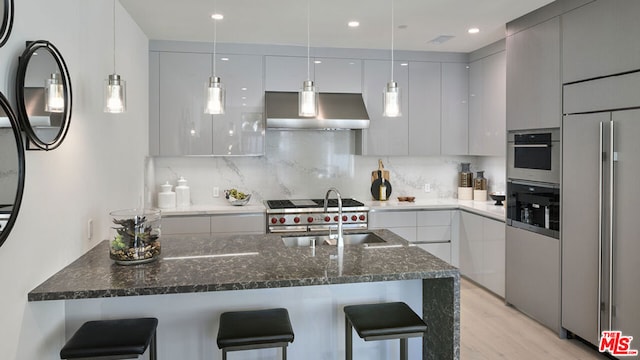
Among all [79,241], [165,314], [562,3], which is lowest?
[165,314]

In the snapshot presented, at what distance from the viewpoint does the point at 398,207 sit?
15.6ft

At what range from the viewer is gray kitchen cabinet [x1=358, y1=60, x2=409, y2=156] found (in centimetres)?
495

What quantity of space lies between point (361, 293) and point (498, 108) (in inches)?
114

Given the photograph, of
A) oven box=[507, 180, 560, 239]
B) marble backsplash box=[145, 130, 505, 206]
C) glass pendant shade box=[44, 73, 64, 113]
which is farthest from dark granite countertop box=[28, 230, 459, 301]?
marble backsplash box=[145, 130, 505, 206]

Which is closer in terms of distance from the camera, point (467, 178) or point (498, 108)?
point (498, 108)

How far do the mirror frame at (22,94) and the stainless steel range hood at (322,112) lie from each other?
2.32 meters

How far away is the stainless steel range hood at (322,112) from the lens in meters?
4.53

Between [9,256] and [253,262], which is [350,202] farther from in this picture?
[9,256]

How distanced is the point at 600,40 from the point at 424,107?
2.18 metres

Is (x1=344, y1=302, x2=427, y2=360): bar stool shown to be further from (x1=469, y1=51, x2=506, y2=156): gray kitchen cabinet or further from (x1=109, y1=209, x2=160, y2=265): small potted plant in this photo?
(x1=469, y1=51, x2=506, y2=156): gray kitchen cabinet

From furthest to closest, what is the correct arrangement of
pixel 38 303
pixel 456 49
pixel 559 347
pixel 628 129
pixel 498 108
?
pixel 456 49 → pixel 498 108 → pixel 559 347 → pixel 628 129 → pixel 38 303

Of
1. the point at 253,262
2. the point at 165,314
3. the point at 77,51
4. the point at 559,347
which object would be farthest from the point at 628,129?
the point at 77,51

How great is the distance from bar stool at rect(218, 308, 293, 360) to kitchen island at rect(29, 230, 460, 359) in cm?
16

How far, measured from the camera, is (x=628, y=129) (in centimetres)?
281
